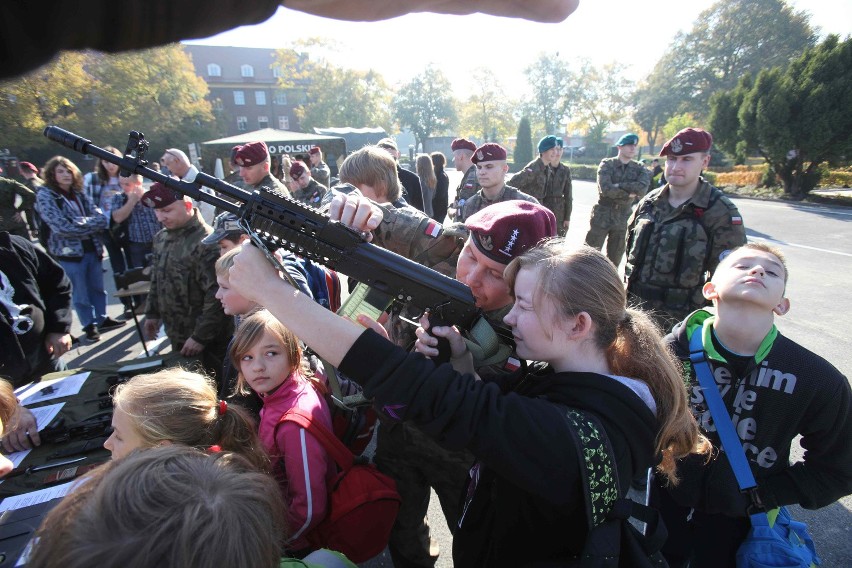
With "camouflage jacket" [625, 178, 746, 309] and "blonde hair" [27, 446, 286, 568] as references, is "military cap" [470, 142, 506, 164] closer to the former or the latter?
"camouflage jacket" [625, 178, 746, 309]

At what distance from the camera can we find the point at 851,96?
15.2 meters

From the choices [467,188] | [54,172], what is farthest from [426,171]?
[54,172]

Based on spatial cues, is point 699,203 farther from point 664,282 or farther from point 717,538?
point 717,538

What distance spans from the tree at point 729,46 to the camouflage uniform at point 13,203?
49.0 metres

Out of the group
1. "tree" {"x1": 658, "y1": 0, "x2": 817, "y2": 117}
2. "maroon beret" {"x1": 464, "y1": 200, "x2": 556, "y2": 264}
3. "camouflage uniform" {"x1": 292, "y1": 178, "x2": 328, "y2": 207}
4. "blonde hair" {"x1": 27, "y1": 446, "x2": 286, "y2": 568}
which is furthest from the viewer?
"tree" {"x1": 658, "y1": 0, "x2": 817, "y2": 117}

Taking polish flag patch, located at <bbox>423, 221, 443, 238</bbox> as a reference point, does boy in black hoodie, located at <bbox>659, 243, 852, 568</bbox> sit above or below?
below

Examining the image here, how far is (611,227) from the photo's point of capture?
7320 mm

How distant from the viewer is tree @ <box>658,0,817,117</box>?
39781 mm

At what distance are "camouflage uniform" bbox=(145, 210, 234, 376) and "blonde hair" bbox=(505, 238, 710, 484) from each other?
2966 millimetres

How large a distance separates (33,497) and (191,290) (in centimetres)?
201

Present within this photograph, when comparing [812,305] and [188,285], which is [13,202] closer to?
[188,285]

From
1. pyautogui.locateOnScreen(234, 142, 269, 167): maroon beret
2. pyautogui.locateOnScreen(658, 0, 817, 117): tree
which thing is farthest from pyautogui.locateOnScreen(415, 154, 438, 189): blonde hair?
pyautogui.locateOnScreen(658, 0, 817, 117): tree

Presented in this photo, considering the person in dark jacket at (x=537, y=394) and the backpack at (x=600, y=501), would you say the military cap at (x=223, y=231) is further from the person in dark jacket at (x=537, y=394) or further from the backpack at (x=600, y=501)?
the backpack at (x=600, y=501)

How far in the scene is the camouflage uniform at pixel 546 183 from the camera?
7.23 metres
